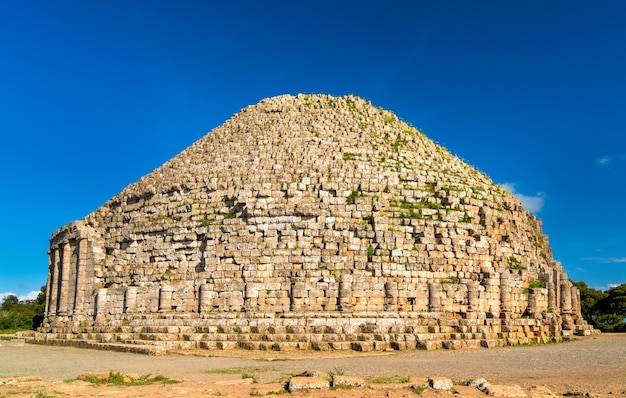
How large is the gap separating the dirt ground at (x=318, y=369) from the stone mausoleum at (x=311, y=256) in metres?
1.76

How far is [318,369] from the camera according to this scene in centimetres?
1488

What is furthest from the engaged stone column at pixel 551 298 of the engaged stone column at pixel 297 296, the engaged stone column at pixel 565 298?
the engaged stone column at pixel 297 296

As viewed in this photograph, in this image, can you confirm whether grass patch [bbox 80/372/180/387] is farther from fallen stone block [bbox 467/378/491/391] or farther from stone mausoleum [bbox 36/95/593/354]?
stone mausoleum [bbox 36/95/593/354]

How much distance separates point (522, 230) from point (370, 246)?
33.0 ft

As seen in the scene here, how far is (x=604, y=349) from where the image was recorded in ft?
67.4

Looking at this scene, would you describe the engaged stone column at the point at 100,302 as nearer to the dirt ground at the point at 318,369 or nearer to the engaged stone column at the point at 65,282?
the dirt ground at the point at 318,369

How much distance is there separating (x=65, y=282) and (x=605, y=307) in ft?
134

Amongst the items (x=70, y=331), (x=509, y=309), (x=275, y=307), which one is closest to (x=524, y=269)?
(x=509, y=309)

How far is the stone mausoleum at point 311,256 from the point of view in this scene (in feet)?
72.4

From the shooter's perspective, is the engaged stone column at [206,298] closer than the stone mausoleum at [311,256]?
No

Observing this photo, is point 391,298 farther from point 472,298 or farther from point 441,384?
point 441,384

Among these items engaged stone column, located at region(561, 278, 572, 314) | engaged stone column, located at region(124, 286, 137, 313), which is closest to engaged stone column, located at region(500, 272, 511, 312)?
engaged stone column, located at region(561, 278, 572, 314)

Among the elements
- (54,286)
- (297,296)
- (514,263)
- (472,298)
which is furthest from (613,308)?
(54,286)

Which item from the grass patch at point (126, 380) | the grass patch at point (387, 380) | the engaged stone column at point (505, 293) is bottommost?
the grass patch at point (126, 380)
